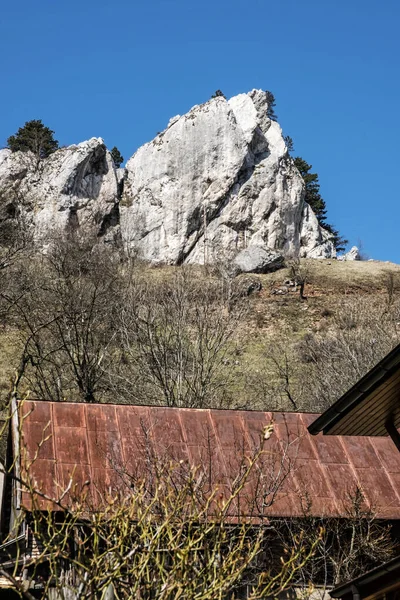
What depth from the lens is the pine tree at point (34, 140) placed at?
83.8 meters

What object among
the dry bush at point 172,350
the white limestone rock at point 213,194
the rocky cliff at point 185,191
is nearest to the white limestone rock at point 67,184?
the rocky cliff at point 185,191

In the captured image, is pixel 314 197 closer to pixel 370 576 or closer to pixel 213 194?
pixel 213 194

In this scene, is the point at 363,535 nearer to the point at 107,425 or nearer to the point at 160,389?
the point at 107,425

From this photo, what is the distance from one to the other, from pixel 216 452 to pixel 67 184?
210ft

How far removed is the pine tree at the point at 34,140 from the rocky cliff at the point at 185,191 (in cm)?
296

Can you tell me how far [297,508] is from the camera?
566 inches

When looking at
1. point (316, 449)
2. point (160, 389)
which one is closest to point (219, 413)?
point (316, 449)

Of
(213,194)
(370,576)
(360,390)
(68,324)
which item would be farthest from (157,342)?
(213,194)

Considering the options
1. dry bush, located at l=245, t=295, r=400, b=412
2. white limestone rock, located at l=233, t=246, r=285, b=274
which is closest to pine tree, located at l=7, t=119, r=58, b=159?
white limestone rock, located at l=233, t=246, r=285, b=274

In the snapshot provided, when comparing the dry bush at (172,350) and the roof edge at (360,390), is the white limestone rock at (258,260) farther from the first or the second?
the roof edge at (360,390)

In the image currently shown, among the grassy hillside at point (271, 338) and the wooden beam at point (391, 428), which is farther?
the grassy hillside at point (271, 338)

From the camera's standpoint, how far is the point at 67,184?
7738cm

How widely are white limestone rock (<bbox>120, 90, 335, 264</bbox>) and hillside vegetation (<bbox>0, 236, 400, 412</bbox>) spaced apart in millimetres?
23113

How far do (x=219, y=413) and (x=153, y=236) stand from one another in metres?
60.3
